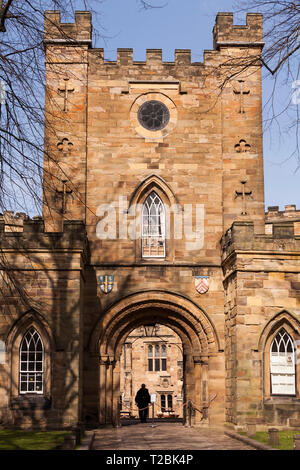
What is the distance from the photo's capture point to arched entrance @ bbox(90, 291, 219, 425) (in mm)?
20828

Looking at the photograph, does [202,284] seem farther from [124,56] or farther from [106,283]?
[124,56]

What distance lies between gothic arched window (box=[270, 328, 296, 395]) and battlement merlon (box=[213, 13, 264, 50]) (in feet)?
29.4

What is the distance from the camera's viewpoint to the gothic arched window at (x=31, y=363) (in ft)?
62.0

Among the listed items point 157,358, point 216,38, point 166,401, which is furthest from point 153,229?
point 166,401

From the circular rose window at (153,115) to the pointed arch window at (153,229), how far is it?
205 centimetres

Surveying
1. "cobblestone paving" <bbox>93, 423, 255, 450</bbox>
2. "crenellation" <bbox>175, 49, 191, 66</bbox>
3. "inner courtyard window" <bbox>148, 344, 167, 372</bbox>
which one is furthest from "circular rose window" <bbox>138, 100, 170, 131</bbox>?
"inner courtyard window" <bbox>148, 344, 167, 372</bbox>

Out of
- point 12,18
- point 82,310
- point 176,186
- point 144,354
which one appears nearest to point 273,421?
point 82,310

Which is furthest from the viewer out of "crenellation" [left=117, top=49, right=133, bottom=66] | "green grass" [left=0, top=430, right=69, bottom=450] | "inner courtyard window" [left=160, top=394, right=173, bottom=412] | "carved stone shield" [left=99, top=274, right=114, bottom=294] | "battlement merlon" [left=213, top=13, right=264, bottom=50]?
"inner courtyard window" [left=160, top=394, right=173, bottom=412]

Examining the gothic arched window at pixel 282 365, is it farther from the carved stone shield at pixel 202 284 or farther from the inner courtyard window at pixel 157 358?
the inner courtyard window at pixel 157 358

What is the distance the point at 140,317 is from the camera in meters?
21.8

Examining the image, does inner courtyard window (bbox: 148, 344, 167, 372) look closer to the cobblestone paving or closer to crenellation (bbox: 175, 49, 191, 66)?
the cobblestone paving

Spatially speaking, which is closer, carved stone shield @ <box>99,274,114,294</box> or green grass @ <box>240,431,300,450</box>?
green grass @ <box>240,431,300,450</box>

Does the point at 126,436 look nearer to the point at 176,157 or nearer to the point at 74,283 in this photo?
the point at 74,283

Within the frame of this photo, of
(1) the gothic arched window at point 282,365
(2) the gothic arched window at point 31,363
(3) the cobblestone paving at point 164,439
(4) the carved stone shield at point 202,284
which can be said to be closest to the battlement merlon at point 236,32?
(4) the carved stone shield at point 202,284
